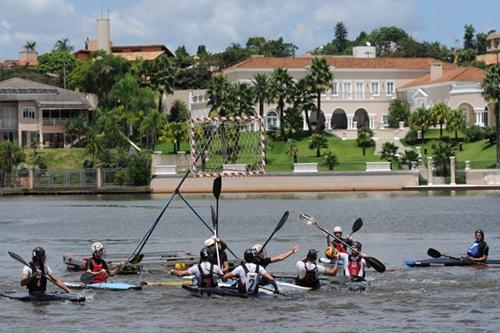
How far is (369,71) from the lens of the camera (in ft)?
525

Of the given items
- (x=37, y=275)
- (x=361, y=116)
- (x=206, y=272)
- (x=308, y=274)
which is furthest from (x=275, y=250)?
(x=361, y=116)

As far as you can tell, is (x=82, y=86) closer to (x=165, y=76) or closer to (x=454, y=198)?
(x=165, y=76)

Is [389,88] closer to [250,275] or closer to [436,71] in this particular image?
[436,71]

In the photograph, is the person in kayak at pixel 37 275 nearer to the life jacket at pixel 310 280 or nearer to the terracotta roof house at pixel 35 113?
the life jacket at pixel 310 280

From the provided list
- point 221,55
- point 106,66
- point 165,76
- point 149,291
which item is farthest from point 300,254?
point 221,55

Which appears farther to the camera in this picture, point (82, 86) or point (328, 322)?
point (82, 86)

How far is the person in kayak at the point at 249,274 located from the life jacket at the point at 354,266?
399 centimetres

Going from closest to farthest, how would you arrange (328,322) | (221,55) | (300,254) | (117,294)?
1. (328,322)
2. (117,294)
3. (300,254)
4. (221,55)

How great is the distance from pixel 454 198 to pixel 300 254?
174 feet

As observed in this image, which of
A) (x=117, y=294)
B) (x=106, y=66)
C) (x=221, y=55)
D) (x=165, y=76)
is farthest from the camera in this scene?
(x=221, y=55)

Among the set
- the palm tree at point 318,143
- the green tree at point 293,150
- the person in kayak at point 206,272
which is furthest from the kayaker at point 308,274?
the palm tree at point 318,143

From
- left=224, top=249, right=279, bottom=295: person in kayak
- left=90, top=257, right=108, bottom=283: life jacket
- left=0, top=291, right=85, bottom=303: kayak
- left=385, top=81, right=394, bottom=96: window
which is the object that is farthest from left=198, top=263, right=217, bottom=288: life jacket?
left=385, top=81, right=394, bottom=96: window

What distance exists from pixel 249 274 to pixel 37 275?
583 cm

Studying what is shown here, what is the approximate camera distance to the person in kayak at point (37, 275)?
3422 centimetres
